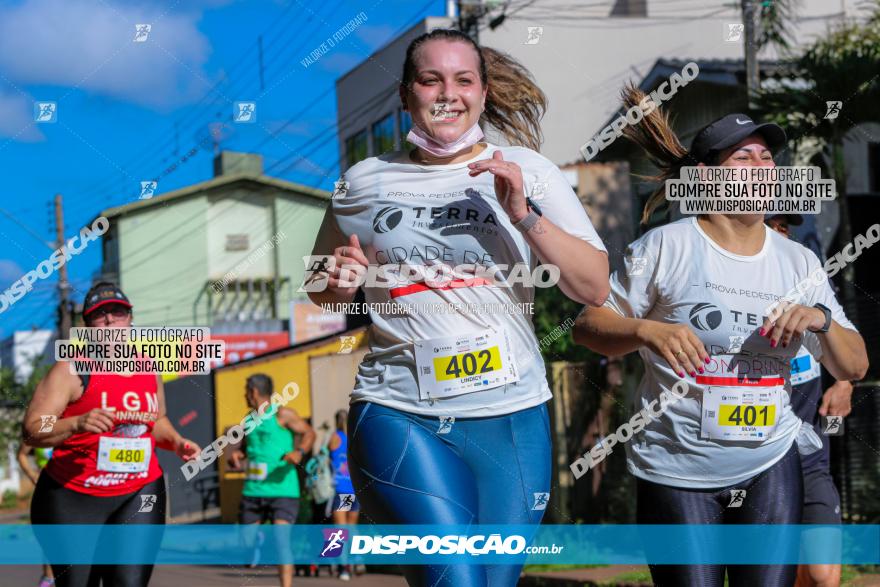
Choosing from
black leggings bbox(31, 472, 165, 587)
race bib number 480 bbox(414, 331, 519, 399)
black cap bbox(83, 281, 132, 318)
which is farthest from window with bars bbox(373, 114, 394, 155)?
race bib number 480 bbox(414, 331, 519, 399)

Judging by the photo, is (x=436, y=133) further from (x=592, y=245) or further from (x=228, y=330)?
(x=228, y=330)

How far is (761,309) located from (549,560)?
5.67 m

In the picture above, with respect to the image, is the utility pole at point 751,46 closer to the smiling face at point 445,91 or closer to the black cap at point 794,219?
the black cap at point 794,219

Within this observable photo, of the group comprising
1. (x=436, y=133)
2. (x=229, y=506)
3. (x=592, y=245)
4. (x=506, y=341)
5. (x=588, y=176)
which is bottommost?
(x=229, y=506)

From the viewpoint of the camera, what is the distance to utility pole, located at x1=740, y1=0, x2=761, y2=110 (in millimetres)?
13219

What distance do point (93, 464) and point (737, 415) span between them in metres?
2.84

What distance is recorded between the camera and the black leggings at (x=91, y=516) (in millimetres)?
5355

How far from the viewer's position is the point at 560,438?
1330cm

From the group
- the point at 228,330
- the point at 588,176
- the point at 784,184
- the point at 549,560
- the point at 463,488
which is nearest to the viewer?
the point at 463,488

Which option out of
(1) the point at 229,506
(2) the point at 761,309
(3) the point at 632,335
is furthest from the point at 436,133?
(1) the point at 229,506

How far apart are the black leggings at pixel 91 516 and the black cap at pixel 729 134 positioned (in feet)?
8.99

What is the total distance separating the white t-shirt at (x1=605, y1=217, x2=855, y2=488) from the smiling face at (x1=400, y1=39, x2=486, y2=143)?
1039 millimetres

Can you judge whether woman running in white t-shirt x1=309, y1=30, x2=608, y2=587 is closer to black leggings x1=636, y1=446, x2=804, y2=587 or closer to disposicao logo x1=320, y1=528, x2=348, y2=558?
black leggings x1=636, y1=446, x2=804, y2=587

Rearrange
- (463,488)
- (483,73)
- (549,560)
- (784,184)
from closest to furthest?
(463,488) < (483,73) < (784,184) < (549,560)
